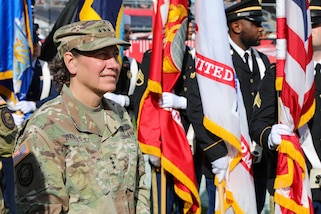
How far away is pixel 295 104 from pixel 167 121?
1019 millimetres

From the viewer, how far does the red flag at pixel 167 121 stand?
5008 mm

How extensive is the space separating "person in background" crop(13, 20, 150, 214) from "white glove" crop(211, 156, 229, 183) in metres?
1.90

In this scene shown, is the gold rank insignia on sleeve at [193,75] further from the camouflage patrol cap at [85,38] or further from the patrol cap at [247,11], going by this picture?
the camouflage patrol cap at [85,38]

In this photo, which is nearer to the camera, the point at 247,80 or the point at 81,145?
the point at 81,145

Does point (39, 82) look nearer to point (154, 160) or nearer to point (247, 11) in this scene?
point (154, 160)

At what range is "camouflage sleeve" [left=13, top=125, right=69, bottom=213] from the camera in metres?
2.59

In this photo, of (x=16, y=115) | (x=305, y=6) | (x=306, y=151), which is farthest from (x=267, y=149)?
(x=16, y=115)

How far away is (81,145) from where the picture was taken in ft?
9.05

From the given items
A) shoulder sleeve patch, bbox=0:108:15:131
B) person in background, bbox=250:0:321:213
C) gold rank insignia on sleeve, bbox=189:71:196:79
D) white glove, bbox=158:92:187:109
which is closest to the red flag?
white glove, bbox=158:92:187:109

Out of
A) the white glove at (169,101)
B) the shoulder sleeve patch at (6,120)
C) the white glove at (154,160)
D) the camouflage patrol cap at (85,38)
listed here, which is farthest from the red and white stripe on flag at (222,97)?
the shoulder sleeve patch at (6,120)

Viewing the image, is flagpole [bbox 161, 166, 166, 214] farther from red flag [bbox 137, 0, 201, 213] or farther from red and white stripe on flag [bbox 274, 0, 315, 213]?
red and white stripe on flag [bbox 274, 0, 315, 213]

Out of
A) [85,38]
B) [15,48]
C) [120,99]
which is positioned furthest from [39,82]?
[85,38]

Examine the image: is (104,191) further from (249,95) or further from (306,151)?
(249,95)

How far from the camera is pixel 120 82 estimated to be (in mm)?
5887
